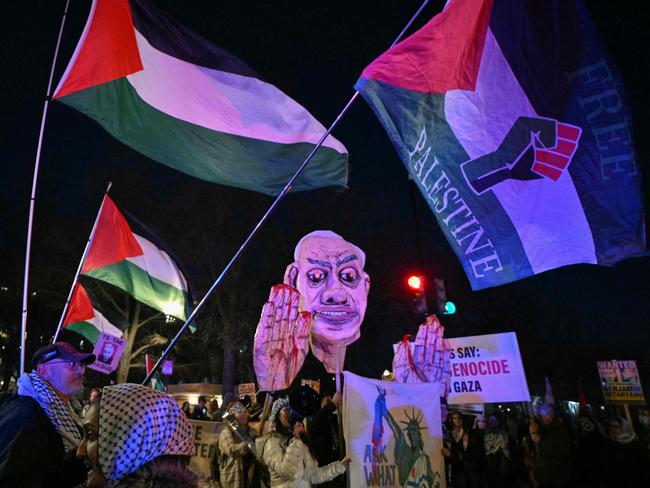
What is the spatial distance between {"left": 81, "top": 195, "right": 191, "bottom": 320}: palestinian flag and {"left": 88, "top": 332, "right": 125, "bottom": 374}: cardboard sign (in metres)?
1.80

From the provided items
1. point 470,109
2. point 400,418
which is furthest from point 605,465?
point 470,109

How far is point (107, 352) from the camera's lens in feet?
36.1

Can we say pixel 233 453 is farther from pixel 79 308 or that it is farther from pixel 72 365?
pixel 79 308

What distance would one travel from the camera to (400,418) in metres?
6.61

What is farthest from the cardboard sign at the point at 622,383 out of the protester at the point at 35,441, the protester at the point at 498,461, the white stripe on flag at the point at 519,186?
the protester at the point at 35,441

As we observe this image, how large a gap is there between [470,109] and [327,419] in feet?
15.7

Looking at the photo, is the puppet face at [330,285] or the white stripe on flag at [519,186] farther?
the puppet face at [330,285]

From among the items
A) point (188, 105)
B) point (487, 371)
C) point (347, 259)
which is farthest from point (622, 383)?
point (188, 105)

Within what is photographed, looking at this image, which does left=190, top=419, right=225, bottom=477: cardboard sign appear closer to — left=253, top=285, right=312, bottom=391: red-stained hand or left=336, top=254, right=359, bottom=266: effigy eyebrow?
left=253, top=285, right=312, bottom=391: red-stained hand

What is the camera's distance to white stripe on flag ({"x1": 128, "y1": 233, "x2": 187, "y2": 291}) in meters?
9.94

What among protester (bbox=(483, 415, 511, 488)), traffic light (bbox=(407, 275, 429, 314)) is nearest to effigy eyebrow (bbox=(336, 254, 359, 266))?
traffic light (bbox=(407, 275, 429, 314))

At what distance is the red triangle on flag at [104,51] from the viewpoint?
557 centimetres

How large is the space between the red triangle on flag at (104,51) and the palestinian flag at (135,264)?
3.43 metres

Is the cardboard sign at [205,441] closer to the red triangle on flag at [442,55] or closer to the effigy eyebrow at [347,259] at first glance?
the red triangle on flag at [442,55]
